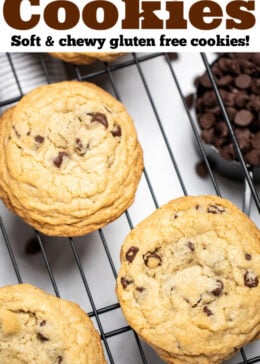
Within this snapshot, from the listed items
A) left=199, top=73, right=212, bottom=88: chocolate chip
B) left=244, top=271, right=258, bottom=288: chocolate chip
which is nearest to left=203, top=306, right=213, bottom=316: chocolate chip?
left=244, top=271, right=258, bottom=288: chocolate chip

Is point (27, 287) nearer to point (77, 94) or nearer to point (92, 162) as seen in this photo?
point (92, 162)

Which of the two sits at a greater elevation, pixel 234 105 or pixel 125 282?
pixel 234 105

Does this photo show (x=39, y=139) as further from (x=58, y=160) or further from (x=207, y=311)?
(x=207, y=311)

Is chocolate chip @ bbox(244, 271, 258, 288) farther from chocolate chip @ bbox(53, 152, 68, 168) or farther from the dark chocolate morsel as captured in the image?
chocolate chip @ bbox(53, 152, 68, 168)

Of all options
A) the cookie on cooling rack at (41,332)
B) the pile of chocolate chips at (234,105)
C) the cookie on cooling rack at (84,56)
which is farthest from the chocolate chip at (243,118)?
the cookie on cooling rack at (41,332)

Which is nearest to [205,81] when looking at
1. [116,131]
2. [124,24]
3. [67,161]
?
[124,24]

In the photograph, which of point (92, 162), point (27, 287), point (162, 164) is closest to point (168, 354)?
point (27, 287)

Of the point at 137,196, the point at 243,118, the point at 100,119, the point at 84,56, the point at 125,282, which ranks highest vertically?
the point at 84,56
